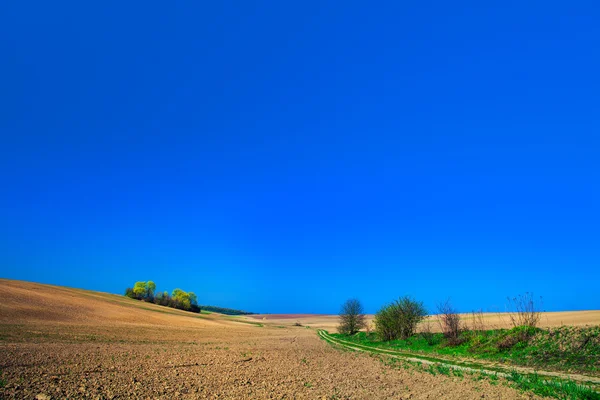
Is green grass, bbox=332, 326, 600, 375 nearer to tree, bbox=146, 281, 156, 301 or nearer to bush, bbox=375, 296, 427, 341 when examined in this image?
bush, bbox=375, 296, 427, 341

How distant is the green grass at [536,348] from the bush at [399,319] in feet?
35.4

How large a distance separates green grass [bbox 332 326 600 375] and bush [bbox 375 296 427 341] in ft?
35.4

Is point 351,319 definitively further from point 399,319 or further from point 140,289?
point 140,289

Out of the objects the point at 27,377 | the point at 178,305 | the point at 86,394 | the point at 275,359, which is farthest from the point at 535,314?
the point at 178,305

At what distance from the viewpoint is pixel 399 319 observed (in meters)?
44.7

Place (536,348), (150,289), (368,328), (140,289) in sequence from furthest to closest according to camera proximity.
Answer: (150,289) → (140,289) → (368,328) → (536,348)

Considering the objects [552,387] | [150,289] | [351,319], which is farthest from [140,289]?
[552,387]

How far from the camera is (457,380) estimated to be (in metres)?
18.0

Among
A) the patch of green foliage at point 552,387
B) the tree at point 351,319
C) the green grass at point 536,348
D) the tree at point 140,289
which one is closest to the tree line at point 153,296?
the tree at point 140,289

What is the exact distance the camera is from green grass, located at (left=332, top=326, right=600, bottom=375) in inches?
787

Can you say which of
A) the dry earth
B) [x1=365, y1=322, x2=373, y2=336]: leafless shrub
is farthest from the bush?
the dry earth

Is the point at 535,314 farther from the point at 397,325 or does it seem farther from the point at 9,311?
the point at 9,311

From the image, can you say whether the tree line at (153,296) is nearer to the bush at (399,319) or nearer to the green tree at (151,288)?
the green tree at (151,288)

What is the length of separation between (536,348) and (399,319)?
21.8 meters
